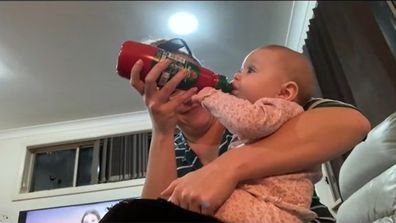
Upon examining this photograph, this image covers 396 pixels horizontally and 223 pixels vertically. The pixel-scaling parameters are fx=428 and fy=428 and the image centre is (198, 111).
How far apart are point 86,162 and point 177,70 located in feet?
7.10

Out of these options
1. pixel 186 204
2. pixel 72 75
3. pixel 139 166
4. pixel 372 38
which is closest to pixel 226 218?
pixel 186 204

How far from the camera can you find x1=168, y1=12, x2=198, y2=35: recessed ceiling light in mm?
1923

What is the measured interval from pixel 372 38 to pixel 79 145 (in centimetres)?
202

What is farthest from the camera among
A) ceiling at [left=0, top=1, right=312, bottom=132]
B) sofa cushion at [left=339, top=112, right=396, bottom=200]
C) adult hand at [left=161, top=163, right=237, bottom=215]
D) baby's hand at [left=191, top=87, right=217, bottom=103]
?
ceiling at [left=0, top=1, right=312, bottom=132]

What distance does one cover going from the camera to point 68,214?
256 centimetres

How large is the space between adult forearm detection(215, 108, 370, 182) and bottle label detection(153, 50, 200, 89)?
0.54 feet

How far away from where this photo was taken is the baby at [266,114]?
22.3 inches

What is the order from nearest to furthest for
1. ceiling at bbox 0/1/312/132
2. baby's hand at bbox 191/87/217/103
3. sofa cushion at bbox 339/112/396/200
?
1. baby's hand at bbox 191/87/217/103
2. sofa cushion at bbox 339/112/396/200
3. ceiling at bbox 0/1/312/132

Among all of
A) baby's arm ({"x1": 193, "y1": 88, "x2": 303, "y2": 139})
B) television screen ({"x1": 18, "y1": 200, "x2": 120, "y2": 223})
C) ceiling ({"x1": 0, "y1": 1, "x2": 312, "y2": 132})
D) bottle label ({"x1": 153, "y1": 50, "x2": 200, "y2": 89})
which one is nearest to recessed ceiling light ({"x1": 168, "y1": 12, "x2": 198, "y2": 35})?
ceiling ({"x1": 0, "y1": 1, "x2": 312, "y2": 132})

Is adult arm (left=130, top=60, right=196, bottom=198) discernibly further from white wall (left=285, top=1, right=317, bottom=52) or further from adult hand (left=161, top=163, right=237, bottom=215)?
white wall (left=285, top=1, right=317, bottom=52)

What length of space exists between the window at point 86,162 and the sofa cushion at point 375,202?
1803mm

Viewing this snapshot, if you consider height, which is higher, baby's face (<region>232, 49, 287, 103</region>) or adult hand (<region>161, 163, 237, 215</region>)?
baby's face (<region>232, 49, 287, 103</region>)

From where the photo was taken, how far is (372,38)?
1414mm

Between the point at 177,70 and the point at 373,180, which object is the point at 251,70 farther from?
the point at 373,180
